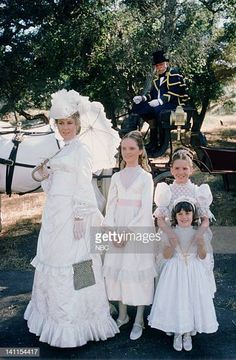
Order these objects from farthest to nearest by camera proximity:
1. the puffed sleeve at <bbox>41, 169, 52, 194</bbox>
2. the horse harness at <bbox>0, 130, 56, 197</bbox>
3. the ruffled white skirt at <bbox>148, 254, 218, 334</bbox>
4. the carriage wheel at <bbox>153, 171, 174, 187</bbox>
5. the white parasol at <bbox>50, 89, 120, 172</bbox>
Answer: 1. the carriage wheel at <bbox>153, 171, 174, 187</bbox>
2. the horse harness at <bbox>0, 130, 56, 197</bbox>
3. the white parasol at <bbox>50, 89, 120, 172</bbox>
4. the puffed sleeve at <bbox>41, 169, 52, 194</bbox>
5. the ruffled white skirt at <bbox>148, 254, 218, 334</bbox>

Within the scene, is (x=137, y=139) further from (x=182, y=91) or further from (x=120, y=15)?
(x=120, y=15)

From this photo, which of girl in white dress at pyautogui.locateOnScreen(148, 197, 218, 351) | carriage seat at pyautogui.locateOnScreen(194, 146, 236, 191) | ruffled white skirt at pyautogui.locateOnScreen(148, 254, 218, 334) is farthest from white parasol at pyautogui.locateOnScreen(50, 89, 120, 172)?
carriage seat at pyautogui.locateOnScreen(194, 146, 236, 191)

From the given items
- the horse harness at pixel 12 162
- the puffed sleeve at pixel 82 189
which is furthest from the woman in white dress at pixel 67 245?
the horse harness at pixel 12 162

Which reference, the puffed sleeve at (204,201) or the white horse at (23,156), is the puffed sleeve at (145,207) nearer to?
the puffed sleeve at (204,201)

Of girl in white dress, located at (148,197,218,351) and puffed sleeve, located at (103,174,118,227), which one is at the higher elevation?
puffed sleeve, located at (103,174,118,227)

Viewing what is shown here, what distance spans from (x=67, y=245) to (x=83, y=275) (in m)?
0.26

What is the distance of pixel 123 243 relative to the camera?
10.8 feet

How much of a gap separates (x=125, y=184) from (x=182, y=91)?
2.91 metres

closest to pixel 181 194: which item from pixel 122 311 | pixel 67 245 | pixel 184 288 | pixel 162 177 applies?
pixel 184 288

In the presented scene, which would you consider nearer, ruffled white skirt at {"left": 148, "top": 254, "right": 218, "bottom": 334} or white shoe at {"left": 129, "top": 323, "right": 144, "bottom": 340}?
ruffled white skirt at {"left": 148, "top": 254, "right": 218, "bottom": 334}

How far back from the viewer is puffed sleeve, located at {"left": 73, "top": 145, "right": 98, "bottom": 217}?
3186mm

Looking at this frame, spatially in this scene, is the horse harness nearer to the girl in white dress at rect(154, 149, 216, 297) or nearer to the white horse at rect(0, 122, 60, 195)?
the white horse at rect(0, 122, 60, 195)

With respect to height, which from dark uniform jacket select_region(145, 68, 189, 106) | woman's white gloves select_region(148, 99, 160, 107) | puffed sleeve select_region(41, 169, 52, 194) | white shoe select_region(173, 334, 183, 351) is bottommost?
white shoe select_region(173, 334, 183, 351)

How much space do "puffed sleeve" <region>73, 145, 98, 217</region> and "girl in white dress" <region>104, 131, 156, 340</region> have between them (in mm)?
238
